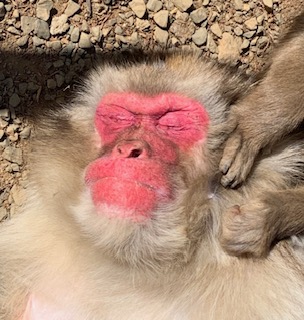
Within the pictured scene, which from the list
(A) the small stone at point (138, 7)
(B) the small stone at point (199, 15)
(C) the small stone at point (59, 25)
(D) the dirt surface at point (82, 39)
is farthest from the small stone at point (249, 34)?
(C) the small stone at point (59, 25)

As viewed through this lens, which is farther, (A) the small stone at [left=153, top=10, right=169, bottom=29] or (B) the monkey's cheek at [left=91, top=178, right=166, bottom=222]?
(A) the small stone at [left=153, top=10, right=169, bottom=29]

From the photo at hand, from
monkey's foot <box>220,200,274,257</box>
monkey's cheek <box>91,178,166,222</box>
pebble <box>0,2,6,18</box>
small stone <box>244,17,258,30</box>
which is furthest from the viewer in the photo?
small stone <box>244,17,258,30</box>

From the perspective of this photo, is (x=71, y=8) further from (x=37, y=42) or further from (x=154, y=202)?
(x=154, y=202)

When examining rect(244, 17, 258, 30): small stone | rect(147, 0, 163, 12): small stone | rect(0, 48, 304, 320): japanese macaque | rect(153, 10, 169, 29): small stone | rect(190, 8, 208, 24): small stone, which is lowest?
rect(0, 48, 304, 320): japanese macaque

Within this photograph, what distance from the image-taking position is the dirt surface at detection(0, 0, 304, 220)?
420 centimetres

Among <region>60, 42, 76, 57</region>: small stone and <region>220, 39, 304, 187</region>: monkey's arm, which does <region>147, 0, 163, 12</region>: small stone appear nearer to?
<region>60, 42, 76, 57</region>: small stone

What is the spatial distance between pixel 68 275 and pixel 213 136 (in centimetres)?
82

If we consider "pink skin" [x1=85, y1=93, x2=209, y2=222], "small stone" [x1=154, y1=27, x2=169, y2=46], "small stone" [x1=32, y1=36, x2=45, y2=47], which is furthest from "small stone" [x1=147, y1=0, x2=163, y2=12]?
"pink skin" [x1=85, y1=93, x2=209, y2=222]

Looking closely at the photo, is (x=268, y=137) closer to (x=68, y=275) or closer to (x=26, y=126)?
(x=68, y=275)

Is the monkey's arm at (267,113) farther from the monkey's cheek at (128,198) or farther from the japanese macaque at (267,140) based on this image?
the monkey's cheek at (128,198)

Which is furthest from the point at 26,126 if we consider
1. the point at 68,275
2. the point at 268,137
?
the point at 268,137

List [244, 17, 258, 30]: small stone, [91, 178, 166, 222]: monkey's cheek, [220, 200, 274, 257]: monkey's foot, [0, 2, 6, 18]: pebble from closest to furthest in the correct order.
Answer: [91, 178, 166, 222]: monkey's cheek < [220, 200, 274, 257]: monkey's foot < [0, 2, 6, 18]: pebble < [244, 17, 258, 30]: small stone

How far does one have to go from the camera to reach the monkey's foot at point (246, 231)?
10.3 feet

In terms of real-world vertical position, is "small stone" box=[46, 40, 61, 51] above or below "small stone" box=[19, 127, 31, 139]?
above
